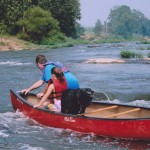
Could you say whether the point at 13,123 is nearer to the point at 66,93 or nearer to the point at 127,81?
the point at 66,93

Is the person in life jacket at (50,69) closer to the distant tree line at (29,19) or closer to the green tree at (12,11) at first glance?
the distant tree line at (29,19)

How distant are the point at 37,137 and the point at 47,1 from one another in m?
63.1

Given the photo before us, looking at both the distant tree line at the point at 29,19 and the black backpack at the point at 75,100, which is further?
the distant tree line at the point at 29,19

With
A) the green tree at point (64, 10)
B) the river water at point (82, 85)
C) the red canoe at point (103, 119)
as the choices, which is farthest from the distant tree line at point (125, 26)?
the red canoe at point (103, 119)

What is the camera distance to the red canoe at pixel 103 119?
8.67 m

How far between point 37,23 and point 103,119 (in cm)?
5537

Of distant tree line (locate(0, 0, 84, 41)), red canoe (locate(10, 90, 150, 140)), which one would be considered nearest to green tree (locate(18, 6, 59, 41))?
distant tree line (locate(0, 0, 84, 41))

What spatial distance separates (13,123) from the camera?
36.2 feet

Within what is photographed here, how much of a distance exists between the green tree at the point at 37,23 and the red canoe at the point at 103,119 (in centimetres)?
5248

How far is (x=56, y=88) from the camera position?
9875 millimetres

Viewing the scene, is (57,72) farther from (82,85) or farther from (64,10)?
(64,10)

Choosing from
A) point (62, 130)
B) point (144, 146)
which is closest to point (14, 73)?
point (62, 130)

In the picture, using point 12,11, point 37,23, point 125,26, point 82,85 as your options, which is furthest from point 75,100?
point 125,26

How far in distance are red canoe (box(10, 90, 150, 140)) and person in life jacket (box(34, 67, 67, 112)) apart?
1.04ft
